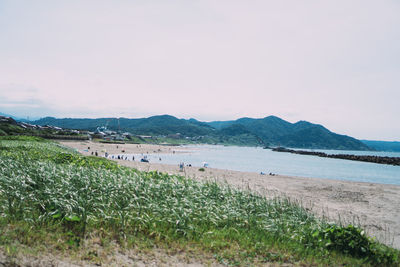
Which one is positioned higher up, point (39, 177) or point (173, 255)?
point (39, 177)

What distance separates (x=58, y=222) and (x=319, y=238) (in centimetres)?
657

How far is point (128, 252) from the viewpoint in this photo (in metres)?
5.80

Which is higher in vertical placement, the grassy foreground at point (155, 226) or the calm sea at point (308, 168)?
the grassy foreground at point (155, 226)

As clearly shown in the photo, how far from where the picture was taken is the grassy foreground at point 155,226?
607 centimetres

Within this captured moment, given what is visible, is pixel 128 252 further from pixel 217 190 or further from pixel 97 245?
pixel 217 190

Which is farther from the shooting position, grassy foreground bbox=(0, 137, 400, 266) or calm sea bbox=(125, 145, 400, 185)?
calm sea bbox=(125, 145, 400, 185)

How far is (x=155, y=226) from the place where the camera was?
23.0ft

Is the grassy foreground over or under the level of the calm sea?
over

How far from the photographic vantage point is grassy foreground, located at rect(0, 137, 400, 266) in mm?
6069

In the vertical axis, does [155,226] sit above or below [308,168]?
above

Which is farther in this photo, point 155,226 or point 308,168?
point 308,168

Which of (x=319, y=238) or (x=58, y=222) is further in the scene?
(x=319, y=238)

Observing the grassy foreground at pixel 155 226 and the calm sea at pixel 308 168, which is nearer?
the grassy foreground at pixel 155 226

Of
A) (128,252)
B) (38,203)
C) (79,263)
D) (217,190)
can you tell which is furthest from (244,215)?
(38,203)
